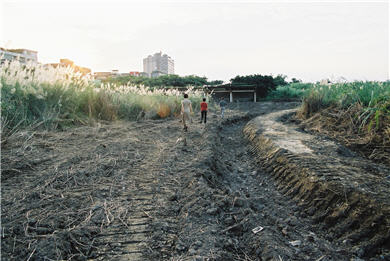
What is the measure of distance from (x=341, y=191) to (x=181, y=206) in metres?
2.01

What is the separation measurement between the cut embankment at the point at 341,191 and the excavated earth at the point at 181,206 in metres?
0.01

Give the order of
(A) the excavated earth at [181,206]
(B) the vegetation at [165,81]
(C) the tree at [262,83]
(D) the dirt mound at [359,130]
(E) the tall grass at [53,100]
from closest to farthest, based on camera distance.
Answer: (A) the excavated earth at [181,206] → (D) the dirt mound at [359,130] → (E) the tall grass at [53,100] → (C) the tree at [262,83] → (B) the vegetation at [165,81]

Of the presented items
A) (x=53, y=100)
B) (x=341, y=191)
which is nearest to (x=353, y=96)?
(x=341, y=191)

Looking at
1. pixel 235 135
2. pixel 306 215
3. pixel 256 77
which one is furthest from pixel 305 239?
pixel 256 77

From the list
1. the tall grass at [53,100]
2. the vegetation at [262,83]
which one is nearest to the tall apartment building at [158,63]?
the vegetation at [262,83]

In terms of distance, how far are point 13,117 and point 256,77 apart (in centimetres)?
2872

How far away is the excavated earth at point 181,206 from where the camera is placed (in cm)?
210

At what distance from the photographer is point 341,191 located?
3125 millimetres

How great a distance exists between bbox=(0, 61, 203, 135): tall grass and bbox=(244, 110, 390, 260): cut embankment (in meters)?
5.04

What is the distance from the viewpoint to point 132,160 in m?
4.46

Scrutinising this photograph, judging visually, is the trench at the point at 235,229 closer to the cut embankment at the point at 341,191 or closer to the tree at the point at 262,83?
the cut embankment at the point at 341,191

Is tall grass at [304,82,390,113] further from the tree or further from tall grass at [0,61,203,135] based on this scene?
the tree

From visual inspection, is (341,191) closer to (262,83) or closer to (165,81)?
(262,83)

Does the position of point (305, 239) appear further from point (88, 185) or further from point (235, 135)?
point (235, 135)
